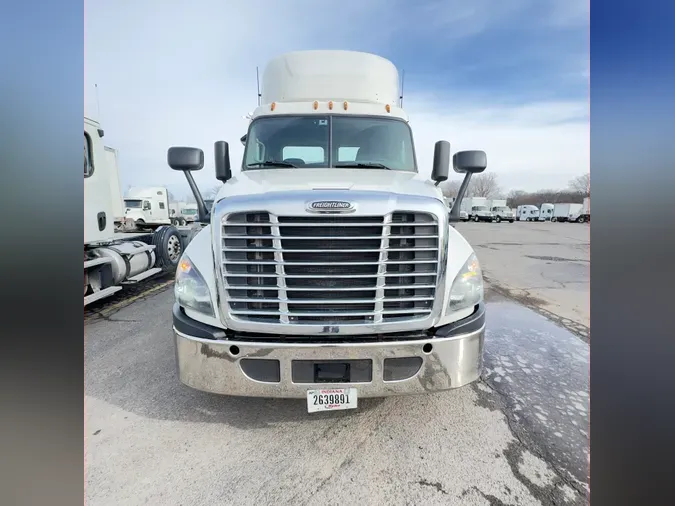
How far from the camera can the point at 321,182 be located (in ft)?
9.29

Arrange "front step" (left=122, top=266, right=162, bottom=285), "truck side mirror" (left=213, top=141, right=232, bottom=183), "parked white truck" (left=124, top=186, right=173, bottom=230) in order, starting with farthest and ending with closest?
1. "parked white truck" (left=124, top=186, right=173, bottom=230)
2. "front step" (left=122, top=266, right=162, bottom=285)
3. "truck side mirror" (left=213, top=141, right=232, bottom=183)

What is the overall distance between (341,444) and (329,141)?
3153 millimetres

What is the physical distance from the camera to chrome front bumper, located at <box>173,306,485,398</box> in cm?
234

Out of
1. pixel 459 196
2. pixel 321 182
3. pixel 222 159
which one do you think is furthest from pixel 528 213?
pixel 321 182

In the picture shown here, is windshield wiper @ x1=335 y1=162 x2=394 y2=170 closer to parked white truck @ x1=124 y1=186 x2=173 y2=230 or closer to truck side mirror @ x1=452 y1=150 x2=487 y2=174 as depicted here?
truck side mirror @ x1=452 y1=150 x2=487 y2=174

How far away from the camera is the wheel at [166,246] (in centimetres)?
827

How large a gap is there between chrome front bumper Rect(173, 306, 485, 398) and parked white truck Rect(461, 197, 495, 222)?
46.9 meters

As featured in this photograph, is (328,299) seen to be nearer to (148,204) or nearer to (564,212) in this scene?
(148,204)

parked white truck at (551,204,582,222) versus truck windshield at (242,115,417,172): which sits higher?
parked white truck at (551,204,582,222)

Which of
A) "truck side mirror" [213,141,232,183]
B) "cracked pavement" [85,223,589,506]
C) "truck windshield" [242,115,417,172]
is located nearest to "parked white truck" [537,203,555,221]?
"cracked pavement" [85,223,589,506]

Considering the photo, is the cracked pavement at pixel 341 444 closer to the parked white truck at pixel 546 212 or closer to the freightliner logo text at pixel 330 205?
the freightliner logo text at pixel 330 205

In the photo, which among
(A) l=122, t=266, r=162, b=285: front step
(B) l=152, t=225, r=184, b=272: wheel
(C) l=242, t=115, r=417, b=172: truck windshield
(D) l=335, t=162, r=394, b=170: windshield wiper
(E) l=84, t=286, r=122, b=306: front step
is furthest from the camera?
(B) l=152, t=225, r=184, b=272: wheel

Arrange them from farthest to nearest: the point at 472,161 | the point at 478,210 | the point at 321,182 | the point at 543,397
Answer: the point at 478,210 < the point at 472,161 < the point at 543,397 < the point at 321,182

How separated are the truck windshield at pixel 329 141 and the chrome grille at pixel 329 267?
5.51 ft
